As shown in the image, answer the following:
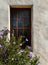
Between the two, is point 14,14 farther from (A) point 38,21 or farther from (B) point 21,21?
(A) point 38,21

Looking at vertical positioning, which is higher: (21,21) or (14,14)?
(14,14)

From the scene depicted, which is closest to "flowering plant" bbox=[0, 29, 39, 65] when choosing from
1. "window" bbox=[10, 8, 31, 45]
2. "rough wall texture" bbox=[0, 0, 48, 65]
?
"rough wall texture" bbox=[0, 0, 48, 65]

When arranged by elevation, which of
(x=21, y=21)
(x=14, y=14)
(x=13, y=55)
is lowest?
(x=13, y=55)

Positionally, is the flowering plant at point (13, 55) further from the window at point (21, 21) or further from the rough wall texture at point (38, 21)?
the window at point (21, 21)

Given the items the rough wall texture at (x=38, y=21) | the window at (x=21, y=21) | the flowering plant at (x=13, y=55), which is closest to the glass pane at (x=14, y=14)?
the window at (x=21, y=21)

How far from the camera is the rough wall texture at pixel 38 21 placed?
6758 mm

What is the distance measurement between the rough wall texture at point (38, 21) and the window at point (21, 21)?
297 mm

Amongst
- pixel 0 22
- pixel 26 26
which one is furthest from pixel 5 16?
pixel 26 26

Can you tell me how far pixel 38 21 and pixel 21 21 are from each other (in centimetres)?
52

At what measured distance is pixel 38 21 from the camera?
6.80 meters

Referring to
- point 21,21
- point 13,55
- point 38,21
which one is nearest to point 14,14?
point 21,21

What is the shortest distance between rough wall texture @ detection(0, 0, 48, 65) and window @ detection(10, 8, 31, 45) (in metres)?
0.30

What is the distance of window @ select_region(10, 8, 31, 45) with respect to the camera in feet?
23.2

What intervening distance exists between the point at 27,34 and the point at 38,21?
0.55m
